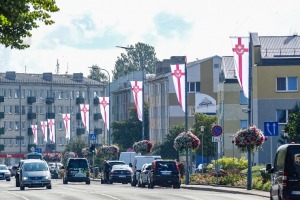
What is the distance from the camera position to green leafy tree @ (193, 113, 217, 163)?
99.8 m

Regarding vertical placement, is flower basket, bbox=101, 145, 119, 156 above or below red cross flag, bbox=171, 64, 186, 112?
below

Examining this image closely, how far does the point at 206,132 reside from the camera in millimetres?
101125

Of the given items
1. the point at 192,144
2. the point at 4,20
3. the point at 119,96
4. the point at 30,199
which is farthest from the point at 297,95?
the point at 119,96

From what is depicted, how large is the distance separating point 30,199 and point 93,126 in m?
Result: 147

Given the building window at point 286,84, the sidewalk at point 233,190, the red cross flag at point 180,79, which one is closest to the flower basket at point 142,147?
the building window at point 286,84

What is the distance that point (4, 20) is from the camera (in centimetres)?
2708

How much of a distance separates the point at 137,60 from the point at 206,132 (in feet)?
306

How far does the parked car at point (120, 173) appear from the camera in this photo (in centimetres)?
7444

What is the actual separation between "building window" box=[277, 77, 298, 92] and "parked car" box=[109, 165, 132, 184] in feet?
70.0

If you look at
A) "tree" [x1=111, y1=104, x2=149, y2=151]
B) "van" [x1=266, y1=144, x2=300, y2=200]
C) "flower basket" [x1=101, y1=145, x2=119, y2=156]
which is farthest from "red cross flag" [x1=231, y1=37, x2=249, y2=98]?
"tree" [x1=111, y1=104, x2=149, y2=151]

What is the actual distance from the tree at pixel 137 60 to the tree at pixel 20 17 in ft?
520

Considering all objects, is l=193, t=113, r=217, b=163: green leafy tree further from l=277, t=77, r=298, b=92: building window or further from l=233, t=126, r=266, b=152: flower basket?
l=233, t=126, r=266, b=152: flower basket

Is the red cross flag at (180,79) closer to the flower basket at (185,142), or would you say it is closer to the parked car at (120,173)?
the flower basket at (185,142)

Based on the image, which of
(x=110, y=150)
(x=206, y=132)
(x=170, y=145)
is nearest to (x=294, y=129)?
(x=110, y=150)
